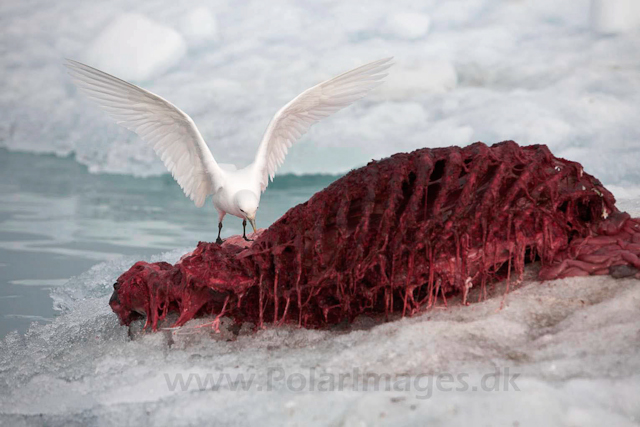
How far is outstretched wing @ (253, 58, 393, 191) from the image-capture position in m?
5.88

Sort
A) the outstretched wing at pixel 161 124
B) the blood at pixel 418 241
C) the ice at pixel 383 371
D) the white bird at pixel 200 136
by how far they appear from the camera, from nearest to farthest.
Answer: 1. the ice at pixel 383 371
2. the blood at pixel 418 241
3. the outstretched wing at pixel 161 124
4. the white bird at pixel 200 136

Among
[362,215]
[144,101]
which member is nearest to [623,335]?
[362,215]

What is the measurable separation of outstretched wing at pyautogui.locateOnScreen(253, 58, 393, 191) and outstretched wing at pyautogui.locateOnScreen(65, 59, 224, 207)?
2.28 feet

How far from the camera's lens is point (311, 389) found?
2012 mm

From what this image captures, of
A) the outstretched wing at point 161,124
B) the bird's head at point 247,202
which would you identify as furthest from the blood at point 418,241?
the outstretched wing at point 161,124

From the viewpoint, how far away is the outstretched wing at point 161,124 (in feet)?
18.5

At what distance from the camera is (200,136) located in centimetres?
613

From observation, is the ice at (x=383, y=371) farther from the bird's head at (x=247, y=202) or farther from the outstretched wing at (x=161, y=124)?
the outstretched wing at (x=161, y=124)

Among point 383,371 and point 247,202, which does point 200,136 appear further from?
point 383,371

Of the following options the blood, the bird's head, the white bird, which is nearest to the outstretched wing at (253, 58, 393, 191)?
the white bird

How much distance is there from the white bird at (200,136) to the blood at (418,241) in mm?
2686

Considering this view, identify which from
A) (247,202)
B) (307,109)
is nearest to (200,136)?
(247,202)

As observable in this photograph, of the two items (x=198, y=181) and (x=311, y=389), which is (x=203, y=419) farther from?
(x=198, y=181)

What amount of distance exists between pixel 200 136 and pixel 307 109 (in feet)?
4.25
